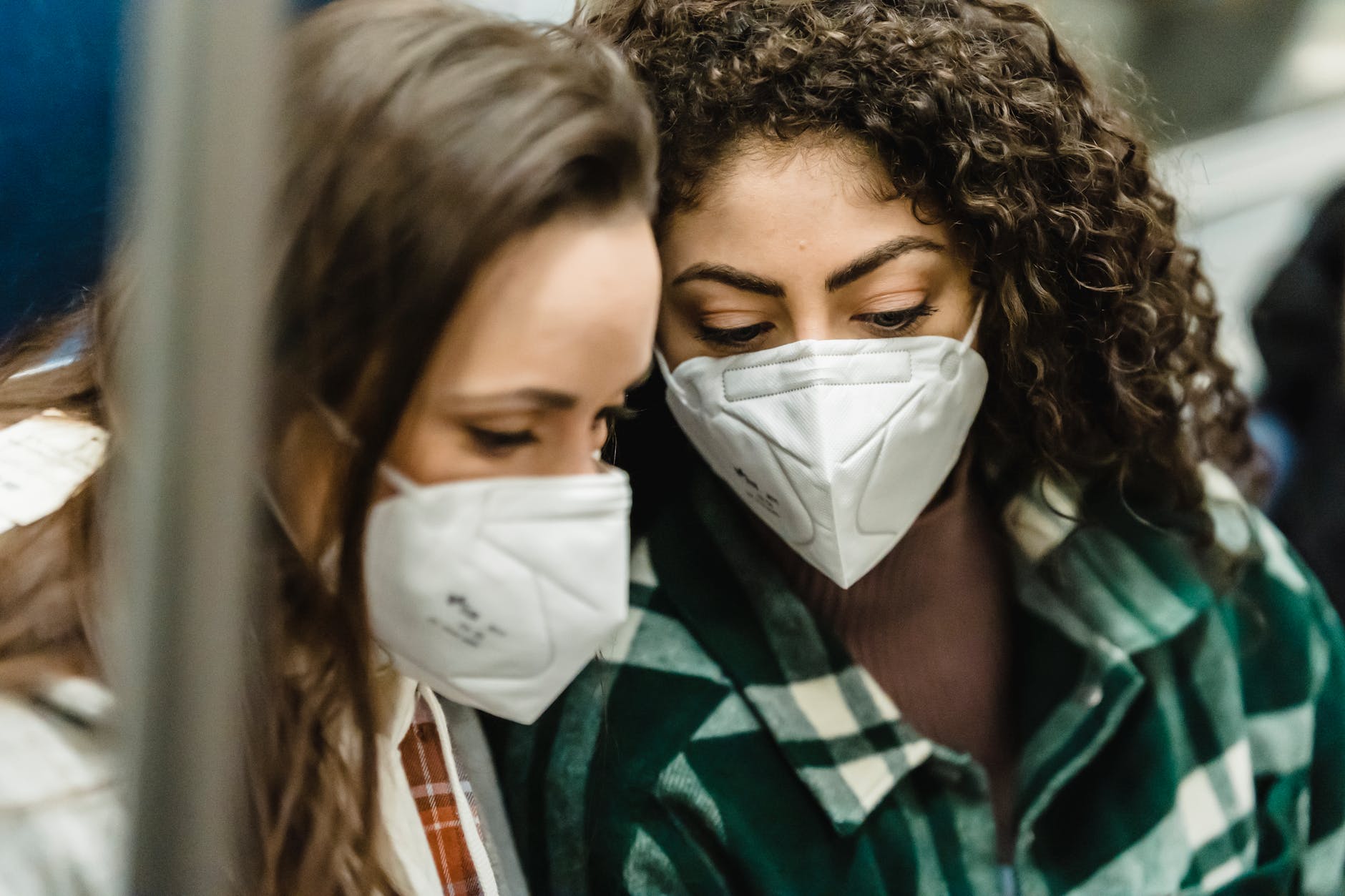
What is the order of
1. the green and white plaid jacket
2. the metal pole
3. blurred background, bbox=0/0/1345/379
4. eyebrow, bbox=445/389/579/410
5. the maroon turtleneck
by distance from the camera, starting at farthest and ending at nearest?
blurred background, bbox=0/0/1345/379 → the maroon turtleneck → the green and white plaid jacket → eyebrow, bbox=445/389/579/410 → the metal pole

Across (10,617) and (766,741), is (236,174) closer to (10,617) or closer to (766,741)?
(10,617)

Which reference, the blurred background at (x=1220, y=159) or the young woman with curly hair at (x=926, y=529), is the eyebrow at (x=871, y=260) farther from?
the blurred background at (x=1220, y=159)

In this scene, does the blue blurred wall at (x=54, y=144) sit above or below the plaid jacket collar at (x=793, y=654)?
above

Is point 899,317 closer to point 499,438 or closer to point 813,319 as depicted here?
point 813,319

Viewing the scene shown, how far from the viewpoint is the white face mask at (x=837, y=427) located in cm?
99

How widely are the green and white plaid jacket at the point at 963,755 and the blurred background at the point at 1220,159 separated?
477 mm

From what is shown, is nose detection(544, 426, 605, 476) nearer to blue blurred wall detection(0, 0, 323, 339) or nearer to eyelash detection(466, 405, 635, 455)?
eyelash detection(466, 405, 635, 455)

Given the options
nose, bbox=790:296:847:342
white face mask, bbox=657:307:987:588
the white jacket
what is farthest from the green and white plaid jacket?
the white jacket

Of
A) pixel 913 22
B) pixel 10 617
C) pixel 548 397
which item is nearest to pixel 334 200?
pixel 548 397

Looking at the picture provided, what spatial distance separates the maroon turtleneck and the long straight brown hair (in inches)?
21.3

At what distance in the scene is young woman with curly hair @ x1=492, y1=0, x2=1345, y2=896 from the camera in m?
1.00

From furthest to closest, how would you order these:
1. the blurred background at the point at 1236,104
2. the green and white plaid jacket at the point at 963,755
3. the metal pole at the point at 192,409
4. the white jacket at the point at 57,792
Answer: the blurred background at the point at 1236,104 → the green and white plaid jacket at the point at 963,755 → the white jacket at the point at 57,792 → the metal pole at the point at 192,409

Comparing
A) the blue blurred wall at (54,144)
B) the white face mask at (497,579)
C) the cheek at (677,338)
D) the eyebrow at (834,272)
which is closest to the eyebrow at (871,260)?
the eyebrow at (834,272)

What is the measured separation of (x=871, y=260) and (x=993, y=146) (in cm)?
16
